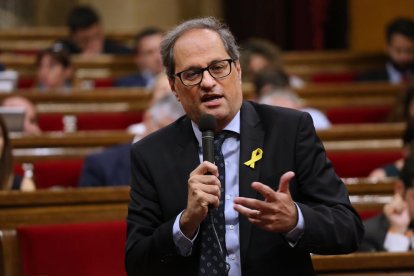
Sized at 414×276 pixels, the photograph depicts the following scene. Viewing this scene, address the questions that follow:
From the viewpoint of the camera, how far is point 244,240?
1.91 m

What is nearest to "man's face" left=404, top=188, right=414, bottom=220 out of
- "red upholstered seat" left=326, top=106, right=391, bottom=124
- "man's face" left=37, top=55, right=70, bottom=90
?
"red upholstered seat" left=326, top=106, right=391, bottom=124

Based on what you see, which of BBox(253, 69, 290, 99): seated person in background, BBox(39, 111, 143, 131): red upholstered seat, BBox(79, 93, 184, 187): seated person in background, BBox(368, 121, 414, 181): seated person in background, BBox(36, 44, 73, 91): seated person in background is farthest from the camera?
BBox(36, 44, 73, 91): seated person in background

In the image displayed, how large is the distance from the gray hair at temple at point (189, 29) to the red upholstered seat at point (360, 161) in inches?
89.3

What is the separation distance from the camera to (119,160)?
12.4 ft

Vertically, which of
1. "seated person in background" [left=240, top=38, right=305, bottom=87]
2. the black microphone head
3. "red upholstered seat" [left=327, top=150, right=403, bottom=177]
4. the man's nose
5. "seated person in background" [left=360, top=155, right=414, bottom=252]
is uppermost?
the man's nose

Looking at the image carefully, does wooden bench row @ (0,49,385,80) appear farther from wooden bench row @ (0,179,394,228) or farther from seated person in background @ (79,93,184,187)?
wooden bench row @ (0,179,394,228)

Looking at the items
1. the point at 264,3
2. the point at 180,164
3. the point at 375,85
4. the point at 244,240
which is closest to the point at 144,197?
the point at 180,164

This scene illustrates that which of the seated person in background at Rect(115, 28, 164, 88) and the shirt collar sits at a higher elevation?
the shirt collar

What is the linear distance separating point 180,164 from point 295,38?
632cm

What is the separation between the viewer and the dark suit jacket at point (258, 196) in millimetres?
1899

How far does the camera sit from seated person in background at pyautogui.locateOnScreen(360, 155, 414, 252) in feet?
9.79

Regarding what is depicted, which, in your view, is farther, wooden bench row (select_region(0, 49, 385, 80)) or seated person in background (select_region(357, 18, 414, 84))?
wooden bench row (select_region(0, 49, 385, 80))

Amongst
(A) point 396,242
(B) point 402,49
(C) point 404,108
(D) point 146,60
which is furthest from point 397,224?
(D) point 146,60

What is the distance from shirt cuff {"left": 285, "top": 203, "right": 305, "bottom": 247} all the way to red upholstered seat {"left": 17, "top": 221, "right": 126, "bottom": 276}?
3.66ft
